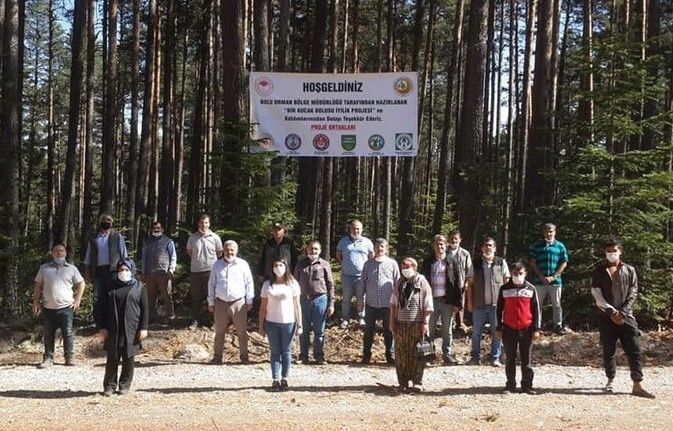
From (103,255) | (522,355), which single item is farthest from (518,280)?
(103,255)

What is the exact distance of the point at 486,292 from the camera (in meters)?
10.7

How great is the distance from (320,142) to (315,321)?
4.56 metres

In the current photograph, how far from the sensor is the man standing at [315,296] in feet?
35.7

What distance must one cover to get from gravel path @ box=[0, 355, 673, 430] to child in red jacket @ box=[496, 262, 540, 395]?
11.7 inches

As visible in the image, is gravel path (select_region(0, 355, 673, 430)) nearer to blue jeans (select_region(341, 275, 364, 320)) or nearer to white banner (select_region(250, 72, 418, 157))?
blue jeans (select_region(341, 275, 364, 320))

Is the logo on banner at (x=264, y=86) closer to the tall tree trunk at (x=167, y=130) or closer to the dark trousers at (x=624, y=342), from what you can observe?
the dark trousers at (x=624, y=342)

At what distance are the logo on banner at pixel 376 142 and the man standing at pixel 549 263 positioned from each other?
12.9 ft

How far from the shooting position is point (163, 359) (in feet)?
37.9

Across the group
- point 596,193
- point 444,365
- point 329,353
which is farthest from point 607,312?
point 329,353

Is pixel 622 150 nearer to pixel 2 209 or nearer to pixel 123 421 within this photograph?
pixel 123 421

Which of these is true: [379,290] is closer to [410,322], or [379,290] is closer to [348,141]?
[410,322]

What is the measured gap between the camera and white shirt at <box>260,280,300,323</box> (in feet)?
30.7

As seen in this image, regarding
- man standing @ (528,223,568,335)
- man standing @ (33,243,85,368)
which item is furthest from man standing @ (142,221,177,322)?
man standing @ (528,223,568,335)

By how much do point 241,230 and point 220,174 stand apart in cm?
120
